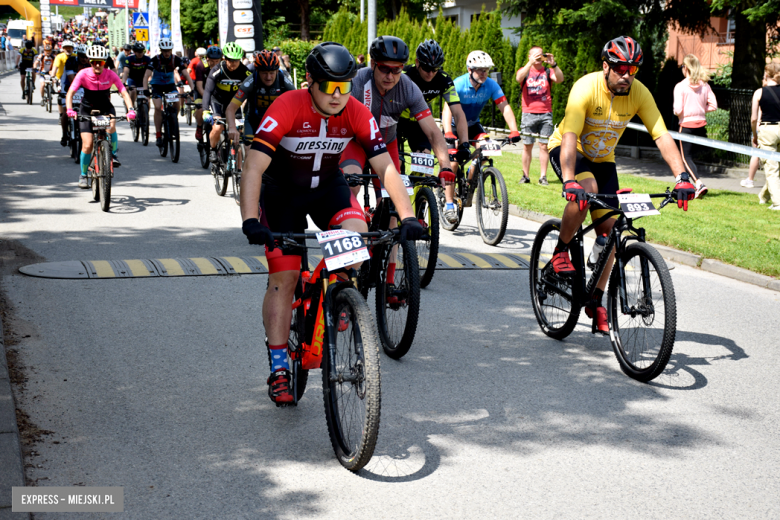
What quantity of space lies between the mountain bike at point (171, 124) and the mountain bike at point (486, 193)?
7.94 metres

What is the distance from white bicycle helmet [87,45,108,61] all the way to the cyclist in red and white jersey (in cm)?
842

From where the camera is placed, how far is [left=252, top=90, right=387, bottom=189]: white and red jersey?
4535 mm

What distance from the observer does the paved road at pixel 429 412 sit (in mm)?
3945

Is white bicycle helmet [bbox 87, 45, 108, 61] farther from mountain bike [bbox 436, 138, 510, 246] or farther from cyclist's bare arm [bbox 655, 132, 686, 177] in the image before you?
cyclist's bare arm [bbox 655, 132, 686, 177]

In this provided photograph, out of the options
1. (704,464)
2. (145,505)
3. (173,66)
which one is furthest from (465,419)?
(173,66)

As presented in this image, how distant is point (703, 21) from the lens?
18344 mm

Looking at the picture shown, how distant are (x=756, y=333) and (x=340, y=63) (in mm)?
4154

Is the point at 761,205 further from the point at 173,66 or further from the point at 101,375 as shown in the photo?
the point at 173,66

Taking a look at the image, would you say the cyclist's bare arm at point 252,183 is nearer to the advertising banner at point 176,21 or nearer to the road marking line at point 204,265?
the road marking line at point 204,265

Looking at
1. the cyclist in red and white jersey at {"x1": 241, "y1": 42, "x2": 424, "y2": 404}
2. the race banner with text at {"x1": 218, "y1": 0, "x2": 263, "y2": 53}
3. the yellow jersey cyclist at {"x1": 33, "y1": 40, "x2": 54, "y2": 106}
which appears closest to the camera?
A: the cyclist in red and white jersey at {"x1": 241, "y1": 42, "x2": 424, "y2": 404}

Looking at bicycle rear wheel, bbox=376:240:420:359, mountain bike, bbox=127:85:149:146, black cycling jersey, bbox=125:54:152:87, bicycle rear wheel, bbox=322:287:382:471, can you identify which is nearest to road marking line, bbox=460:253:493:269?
bicycle rear wheel, bbox=376:240:420:359

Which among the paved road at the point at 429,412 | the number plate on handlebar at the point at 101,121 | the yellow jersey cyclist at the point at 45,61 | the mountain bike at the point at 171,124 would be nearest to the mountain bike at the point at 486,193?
the paved road at the point at 429,412

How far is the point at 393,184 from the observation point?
459 centimetres

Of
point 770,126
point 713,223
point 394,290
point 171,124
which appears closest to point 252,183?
point 394,290
